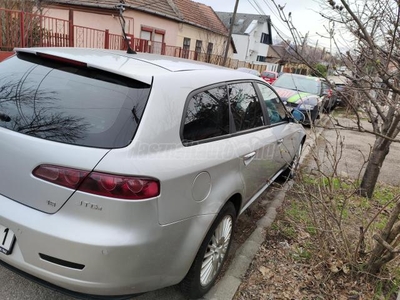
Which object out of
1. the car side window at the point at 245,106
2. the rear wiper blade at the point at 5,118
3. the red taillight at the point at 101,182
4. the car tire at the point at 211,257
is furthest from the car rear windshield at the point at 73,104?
the car side window at the point at 245,106

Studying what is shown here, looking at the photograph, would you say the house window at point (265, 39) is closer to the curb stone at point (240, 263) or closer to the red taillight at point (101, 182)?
the curb stone at point (240, 263)

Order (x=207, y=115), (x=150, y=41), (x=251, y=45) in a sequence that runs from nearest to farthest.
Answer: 1. (x=207, y=115)
2. (x=150, y=41)
3. (x=251, y=45)

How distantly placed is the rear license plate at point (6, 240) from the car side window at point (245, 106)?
1781 mm

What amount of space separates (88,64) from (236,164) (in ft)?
4.20

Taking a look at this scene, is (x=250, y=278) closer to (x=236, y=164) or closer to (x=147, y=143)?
(x=236, y=164)

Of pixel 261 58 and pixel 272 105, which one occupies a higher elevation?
pixel 272 105

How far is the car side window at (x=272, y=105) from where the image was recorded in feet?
12.1

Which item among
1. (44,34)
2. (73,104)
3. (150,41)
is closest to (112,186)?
(73,104)

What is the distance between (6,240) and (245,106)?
215 centimetres

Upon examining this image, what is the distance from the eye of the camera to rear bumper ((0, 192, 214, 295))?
5.51 feet

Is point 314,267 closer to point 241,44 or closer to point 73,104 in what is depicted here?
point 73,104

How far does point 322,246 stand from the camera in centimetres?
284

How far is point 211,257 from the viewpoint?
2449 mm

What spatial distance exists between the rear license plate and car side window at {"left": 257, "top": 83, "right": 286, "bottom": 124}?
2658 millimetres
